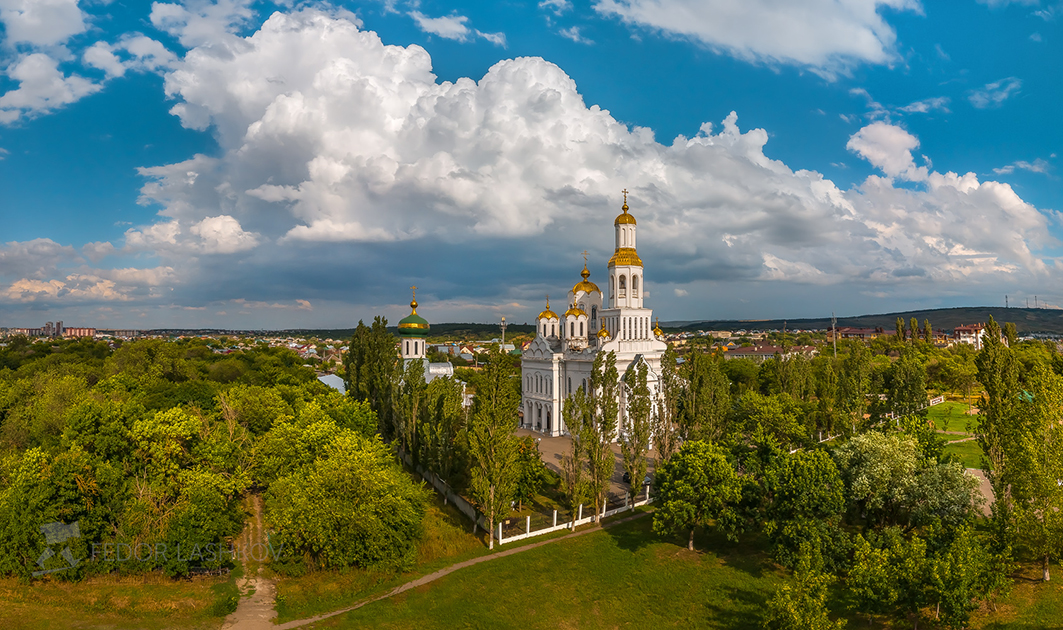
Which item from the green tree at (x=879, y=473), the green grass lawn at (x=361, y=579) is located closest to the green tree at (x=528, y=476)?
the green grass lawn at (x=361, y=579)

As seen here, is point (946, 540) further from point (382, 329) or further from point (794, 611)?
point (382, 329)

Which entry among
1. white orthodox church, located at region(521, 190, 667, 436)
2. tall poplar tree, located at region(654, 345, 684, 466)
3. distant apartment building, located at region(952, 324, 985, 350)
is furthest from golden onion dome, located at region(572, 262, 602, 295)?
distant apartment building, located at region(952, 324, 985, 350)

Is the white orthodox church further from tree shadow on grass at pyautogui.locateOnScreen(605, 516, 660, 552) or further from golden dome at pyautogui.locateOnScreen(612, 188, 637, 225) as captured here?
tree shadow on grass at pyautogui.locateOnScreen(605, 516, 660, 552)

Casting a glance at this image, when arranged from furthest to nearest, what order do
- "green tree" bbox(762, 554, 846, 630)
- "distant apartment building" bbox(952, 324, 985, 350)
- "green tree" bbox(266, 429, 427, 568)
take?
"distant apartment building" bbox(952, 324, 985, 350)
"green tree" bbox(266, 429, 427, 568)
"green tree" bbox(762, 554, 846, 630)

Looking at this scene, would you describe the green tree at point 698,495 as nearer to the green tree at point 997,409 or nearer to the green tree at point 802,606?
the green tree at point 802,606

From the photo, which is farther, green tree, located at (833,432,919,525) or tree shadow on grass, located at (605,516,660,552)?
tree shadow on grass, located at (605,516,660,552)

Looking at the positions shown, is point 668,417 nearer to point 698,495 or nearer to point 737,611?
point 698,495
